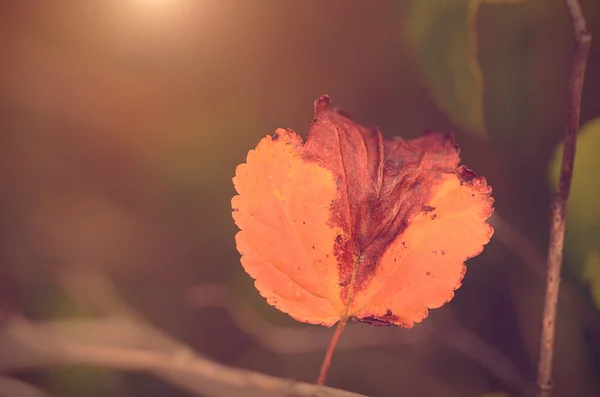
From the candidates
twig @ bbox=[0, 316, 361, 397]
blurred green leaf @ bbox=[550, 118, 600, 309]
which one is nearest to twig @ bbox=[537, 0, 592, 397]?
blurred green leaf @ bbox=[550, 118, 600, 309]

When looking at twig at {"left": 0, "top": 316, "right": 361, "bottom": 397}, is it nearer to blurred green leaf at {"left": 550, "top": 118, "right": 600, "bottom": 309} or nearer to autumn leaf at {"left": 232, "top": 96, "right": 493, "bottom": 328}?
autumn leaf at {"left": 232, "top": 96, "right": 493, "bottom": 328}

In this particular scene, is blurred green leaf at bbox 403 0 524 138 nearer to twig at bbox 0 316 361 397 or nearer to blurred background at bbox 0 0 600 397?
blurred background at bbox 0 0 600 397

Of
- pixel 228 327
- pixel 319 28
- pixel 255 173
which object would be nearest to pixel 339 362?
pixel 228 327

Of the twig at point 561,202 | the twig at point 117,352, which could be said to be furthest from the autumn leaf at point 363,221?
the twig at point 117,352

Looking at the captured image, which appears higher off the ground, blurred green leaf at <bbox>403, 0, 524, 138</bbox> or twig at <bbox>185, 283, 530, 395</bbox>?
blurred green leaf at <bbox>403, 0, 524, 138</bbox>

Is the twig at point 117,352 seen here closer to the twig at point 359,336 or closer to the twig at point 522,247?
the twig at point 359,336

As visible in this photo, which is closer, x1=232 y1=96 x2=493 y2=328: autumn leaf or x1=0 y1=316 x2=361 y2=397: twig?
x1=232 y1=96 x2=493 y2=328: autumn leaf


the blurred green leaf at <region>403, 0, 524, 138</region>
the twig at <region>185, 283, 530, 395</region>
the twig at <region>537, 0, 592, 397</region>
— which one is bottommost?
the twig at <region>185, 283, 530, 395</region>

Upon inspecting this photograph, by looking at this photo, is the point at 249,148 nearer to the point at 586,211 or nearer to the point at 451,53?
the point at 451,53

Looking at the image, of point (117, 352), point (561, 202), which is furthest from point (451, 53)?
point (117, 352)
